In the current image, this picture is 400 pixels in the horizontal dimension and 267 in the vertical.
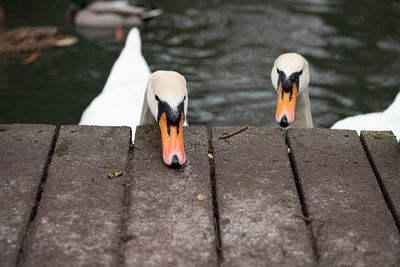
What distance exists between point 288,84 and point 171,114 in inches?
56.4

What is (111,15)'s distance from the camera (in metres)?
9.06

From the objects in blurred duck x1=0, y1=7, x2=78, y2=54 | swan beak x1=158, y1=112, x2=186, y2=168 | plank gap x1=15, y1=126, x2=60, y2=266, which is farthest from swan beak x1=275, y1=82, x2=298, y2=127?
blurred duck x1=0, y1=7, x2=78, y2=54

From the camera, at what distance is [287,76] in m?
3.96

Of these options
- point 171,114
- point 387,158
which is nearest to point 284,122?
point 387,158

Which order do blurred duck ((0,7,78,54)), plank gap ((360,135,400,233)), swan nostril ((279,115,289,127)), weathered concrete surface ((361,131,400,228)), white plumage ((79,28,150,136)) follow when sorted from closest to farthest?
1. plank gap ((360,135,400,233))
2. weathered concrete surface ((361,131,400,228))
3. swan nostril ((279,115,289,127))
4. white plumage ((79,28,150,136))
5. blurred duck ((0,7,78,54))

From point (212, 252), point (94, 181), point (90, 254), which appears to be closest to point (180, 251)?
point (212, 252)

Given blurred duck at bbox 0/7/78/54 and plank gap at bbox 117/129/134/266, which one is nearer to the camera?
plank gap at bbox 117/129/134/266

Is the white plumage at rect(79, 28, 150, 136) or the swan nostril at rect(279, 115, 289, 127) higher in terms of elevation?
the swan nostril at rect(279, 115, 289, 127)

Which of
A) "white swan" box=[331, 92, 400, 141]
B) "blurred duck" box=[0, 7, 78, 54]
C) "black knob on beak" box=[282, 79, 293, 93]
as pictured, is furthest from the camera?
"blurred duck" box=[0, 7, 78, 54]

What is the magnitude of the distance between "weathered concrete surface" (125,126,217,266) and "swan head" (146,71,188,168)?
0.07m

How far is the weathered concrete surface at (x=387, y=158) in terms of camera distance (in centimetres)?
255

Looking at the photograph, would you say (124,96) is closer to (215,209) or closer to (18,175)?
(18,175)

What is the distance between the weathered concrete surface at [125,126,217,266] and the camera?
2.18 meters

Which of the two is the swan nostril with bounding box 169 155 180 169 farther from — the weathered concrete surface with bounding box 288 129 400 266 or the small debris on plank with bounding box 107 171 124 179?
the weathered concrete surface with bounding box 288 129 400 266
